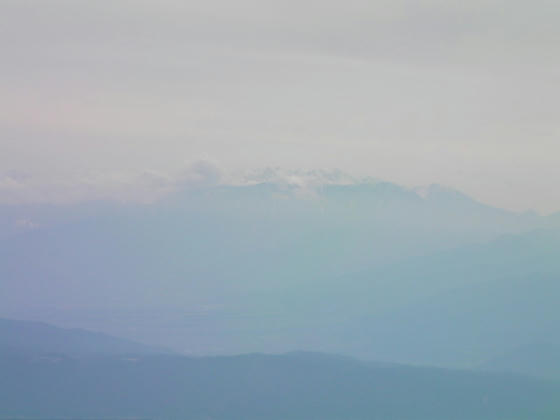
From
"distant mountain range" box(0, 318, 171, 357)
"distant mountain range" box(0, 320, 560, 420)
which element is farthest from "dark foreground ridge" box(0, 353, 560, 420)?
"distant mountain range" box(0, 318, 171, 357)

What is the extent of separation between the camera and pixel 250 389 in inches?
3169

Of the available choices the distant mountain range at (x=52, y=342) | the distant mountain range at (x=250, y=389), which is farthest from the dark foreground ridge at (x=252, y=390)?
the distant mountain range at (x=52, y=342)

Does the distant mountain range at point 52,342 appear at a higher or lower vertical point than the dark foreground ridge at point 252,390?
higher

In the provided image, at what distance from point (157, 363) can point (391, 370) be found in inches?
1232

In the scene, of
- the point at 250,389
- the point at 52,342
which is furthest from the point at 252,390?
the point at 52,342

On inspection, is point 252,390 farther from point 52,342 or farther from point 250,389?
point 52,342

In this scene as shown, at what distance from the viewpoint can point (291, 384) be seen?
82688 millimetres

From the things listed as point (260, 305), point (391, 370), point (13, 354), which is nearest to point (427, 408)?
point (391, 370)

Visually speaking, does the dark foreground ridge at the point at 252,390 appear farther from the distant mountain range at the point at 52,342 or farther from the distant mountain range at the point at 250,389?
the distant mountain range at the point at 52,342

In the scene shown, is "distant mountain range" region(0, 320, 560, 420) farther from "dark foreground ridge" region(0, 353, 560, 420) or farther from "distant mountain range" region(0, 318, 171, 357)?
"distant mountain range" region(0, 318, 171, 357)

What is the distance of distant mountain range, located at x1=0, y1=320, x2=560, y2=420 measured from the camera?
75188 millimetres

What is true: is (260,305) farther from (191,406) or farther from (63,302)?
(191,406)

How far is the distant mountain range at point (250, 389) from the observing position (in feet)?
247

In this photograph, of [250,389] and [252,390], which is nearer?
[252,390]
